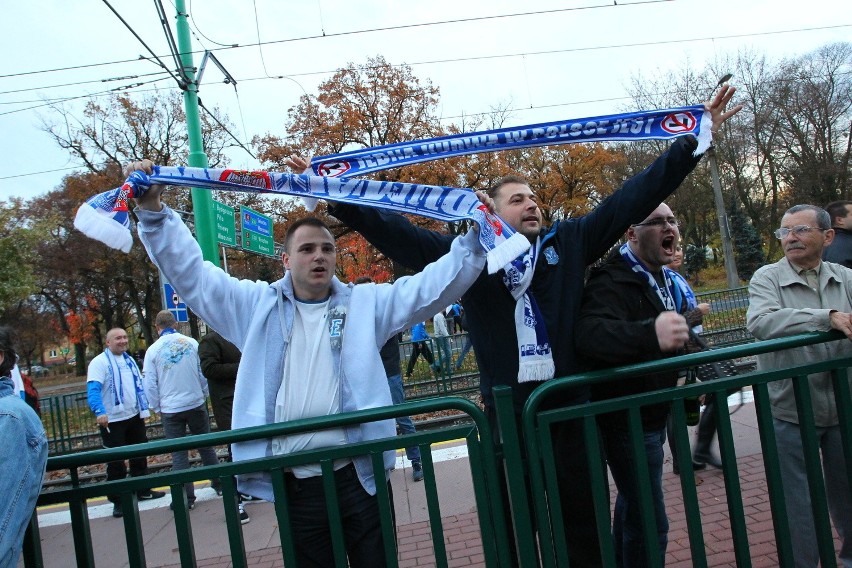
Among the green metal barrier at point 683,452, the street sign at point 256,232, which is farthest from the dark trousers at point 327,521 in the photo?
the street sign at point 256,232

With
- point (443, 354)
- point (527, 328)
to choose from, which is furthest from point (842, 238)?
point (443, 354)

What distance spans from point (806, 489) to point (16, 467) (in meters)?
3.25

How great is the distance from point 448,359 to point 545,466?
26.0ft

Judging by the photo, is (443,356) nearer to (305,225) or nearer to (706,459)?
(706,459)

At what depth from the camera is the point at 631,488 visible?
8.53ft

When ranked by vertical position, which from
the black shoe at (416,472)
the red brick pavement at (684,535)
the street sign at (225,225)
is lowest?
the red brick pavement at (684,535)

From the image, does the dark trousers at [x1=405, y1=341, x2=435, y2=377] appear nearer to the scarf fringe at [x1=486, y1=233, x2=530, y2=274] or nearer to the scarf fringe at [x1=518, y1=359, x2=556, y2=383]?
the scarf fringe at [x1=518, y1=359, x2=556, y2=383]

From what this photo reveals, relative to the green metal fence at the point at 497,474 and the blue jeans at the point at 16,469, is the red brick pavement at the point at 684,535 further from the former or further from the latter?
the blue jeans at the point at 16,469

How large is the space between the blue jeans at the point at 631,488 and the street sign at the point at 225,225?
8300 millimetres

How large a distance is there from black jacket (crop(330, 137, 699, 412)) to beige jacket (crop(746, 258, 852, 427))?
2.74 ft

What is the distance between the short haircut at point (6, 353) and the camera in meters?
2.12

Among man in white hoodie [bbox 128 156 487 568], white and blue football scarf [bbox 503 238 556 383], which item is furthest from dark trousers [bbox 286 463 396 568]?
white and blue football scarf [bbox 503 238 556 383]

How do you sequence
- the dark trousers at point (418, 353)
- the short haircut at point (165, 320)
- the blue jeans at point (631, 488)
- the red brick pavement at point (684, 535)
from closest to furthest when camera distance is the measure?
the blue jeans at point (631, 488), the red brick pavement at point (684, 535), the short haircut at point (165, 320), the dark trousers at point (418, 353)

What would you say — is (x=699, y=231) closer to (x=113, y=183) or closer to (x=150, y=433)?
(x=113, y=183)
